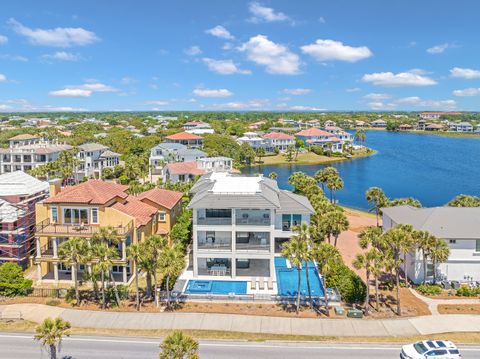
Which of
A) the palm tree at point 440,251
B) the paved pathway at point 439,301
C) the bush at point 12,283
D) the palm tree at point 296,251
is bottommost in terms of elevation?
the paved pathway at point 439,301

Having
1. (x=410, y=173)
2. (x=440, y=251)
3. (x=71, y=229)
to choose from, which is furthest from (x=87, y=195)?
(x=410, y=173)

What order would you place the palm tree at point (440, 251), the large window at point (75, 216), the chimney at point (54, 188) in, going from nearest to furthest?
the palm tree at point (440, 251)
the large window at point (75, 216)
the chimney at point (54, 188)

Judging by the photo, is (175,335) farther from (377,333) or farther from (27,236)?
(27,236)

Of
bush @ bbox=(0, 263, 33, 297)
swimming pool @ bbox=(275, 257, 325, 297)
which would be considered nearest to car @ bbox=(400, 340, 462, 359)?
swimming pool @ bbox=(275, 257, 325, 297)

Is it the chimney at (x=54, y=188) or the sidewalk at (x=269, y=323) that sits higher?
the chimney at (x=54, y=188)

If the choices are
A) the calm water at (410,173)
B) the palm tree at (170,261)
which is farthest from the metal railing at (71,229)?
the calm water at (410,173)

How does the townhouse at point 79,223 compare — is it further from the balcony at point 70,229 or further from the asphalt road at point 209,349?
the asphalt road at point 209,349

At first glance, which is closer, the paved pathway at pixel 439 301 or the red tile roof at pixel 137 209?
the paved pathway at pixel 439 301
